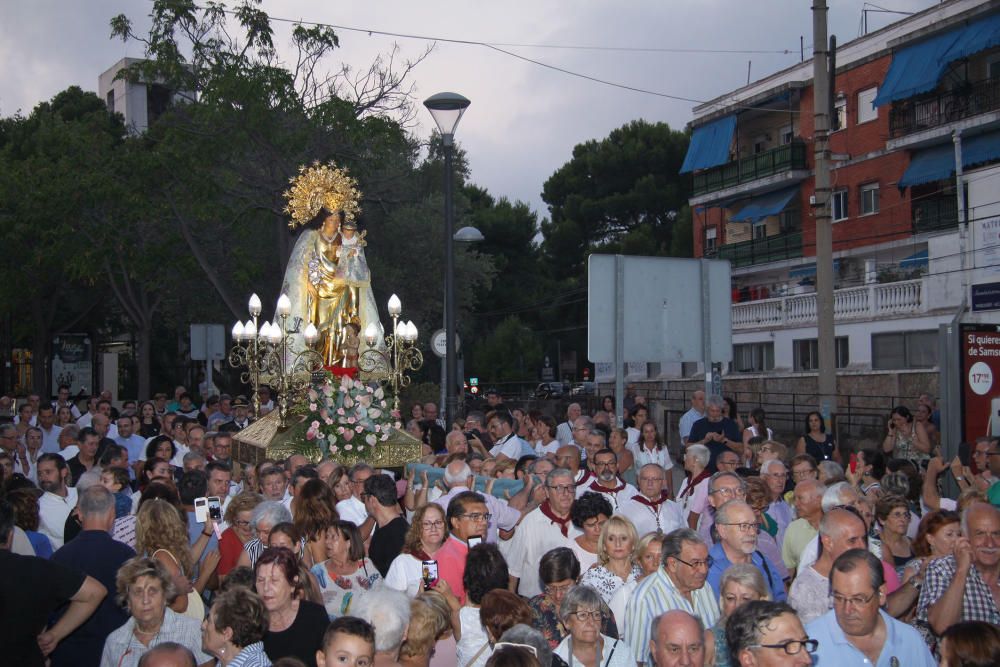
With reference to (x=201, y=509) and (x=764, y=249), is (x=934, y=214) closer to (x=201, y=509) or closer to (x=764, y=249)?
(x=764, y=249)

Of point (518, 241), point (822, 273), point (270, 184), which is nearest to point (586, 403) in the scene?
point (270, 184)

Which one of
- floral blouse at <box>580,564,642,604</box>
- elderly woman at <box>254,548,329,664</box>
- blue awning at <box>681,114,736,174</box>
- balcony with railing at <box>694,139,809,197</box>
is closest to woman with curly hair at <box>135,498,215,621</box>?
elderly woman at <box>254,548,329,664</box>

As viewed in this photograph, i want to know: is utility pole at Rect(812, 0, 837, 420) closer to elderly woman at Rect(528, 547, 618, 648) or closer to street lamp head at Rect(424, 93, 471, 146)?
street lamp head at Rect(424, 93, 471, 146)

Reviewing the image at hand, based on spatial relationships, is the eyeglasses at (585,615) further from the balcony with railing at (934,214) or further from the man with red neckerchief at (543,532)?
the balcony with railing at (934,214)

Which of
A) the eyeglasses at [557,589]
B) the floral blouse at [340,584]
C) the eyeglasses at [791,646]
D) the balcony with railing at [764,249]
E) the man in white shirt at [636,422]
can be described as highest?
the balcony with railing at [764,249]

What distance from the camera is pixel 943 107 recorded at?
31.3 metres

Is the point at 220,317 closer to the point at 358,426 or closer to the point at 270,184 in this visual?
the point at 270,184

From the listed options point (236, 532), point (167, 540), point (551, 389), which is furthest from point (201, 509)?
point (551, 389)

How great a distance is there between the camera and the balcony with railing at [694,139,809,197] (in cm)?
3706

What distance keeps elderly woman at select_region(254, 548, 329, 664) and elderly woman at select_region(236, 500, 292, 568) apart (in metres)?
1.35

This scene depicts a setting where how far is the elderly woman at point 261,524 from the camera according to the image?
22.6 ft

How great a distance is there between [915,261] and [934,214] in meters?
1.48

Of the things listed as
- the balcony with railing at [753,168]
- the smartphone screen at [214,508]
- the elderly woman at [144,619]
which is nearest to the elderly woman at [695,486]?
the smartphone screen at [214,508]

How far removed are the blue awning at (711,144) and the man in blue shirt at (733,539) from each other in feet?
112
